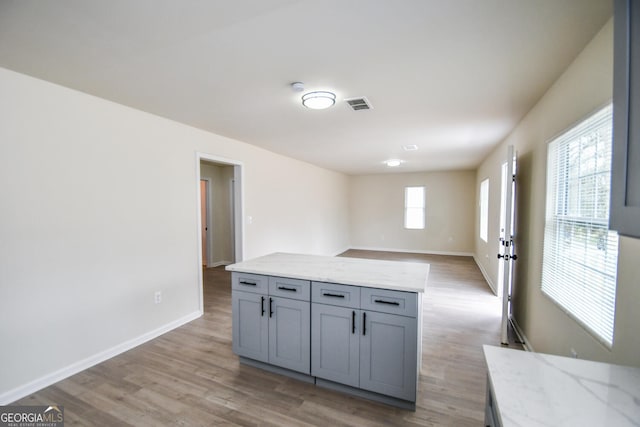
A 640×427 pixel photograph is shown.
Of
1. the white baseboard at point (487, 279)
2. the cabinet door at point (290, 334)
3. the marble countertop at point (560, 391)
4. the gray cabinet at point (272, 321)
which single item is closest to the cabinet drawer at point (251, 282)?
the gray cabinet at point (272, 321)

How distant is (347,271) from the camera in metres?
2.27

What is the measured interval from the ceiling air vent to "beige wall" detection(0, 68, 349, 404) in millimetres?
2033

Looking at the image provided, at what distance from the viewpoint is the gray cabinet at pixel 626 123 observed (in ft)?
2.39

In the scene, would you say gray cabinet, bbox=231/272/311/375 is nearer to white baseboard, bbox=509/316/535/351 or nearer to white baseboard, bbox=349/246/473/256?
white baseboard, bbox=509/316/535/351

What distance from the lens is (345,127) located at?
11.6ft

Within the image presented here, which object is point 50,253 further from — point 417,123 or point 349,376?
point 417,123

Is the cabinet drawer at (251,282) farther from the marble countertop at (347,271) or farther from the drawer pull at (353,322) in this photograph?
the drawer pull at (353,322)

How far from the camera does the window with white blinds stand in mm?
1562

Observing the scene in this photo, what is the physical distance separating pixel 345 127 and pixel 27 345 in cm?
357

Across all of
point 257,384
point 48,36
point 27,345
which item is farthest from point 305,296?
point 48,36

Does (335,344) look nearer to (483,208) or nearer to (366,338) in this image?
(366,338)

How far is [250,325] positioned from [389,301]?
1.24 metres

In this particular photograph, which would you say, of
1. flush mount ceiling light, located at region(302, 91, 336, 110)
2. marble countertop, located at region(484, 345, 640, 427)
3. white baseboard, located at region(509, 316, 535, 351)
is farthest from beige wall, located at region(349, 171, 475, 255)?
marble countertop, located at region(484, 345, 640, 427)

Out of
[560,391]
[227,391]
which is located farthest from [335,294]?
[560,391]
